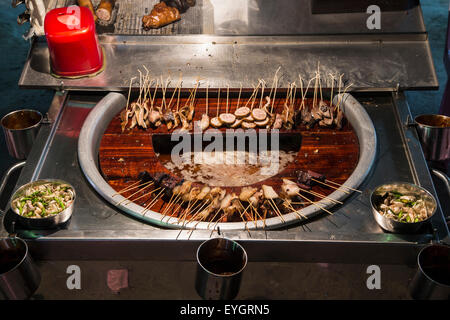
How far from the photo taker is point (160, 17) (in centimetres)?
534

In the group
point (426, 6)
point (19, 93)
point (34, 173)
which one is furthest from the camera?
point (426, 6)

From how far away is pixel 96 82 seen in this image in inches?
194

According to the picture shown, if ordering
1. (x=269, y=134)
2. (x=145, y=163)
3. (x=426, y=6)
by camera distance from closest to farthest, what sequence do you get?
(x=145, y=163) < (x=269, y=134) < (x=426, y=6)

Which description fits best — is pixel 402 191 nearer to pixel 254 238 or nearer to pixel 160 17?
pixel 254 238

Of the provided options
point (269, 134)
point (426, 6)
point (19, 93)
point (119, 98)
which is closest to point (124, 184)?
point (119, 98)

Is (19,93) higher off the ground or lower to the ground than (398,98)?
lower

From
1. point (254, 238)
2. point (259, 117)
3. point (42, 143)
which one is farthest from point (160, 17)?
point (254, 238)

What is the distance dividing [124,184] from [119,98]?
1.07 meters

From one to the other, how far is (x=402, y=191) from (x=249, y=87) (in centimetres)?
181

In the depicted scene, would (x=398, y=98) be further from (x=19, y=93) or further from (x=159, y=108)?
(x=19, y=93)

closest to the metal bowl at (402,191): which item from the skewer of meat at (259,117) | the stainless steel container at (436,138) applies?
the stainless steel container at (436,138)

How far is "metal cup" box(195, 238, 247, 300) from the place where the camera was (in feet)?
10.6

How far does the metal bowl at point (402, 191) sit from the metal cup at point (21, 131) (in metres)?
2.88

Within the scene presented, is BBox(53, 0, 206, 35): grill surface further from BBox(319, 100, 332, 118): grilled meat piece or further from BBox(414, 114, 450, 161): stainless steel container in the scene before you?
BBox(414, 114, 450, 161): stainless steel container
